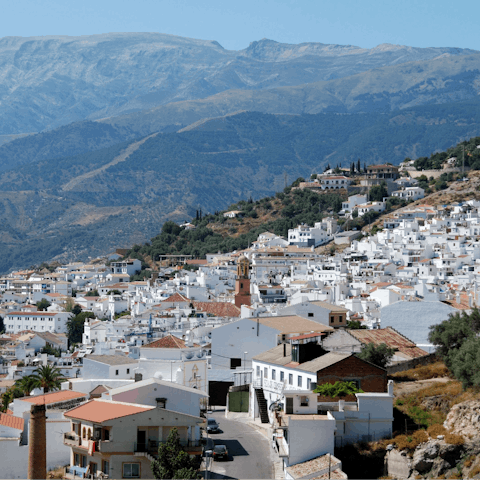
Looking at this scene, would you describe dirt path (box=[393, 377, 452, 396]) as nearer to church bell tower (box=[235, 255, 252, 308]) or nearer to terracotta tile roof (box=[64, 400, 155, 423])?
terracotta tile roof (box=[64, 400, 155, 423])

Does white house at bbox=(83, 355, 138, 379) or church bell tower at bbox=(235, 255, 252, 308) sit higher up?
church bell tower at bbox=(235, 255, 252, 308)

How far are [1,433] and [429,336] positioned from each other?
20762 mm

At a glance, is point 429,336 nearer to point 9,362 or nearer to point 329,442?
point 329,442

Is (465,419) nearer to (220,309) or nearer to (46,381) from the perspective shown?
(46,381)

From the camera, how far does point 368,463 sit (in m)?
31.8

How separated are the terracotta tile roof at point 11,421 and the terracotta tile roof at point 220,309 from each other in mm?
32245

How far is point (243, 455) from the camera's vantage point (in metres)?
32.7

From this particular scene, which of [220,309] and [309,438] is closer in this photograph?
[309,438]

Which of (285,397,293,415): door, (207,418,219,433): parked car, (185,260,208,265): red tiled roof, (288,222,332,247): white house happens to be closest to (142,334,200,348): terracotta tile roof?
(207,418,219,433): parked car

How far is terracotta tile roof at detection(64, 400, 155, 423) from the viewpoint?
101 ft

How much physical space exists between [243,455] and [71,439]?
6.04 m

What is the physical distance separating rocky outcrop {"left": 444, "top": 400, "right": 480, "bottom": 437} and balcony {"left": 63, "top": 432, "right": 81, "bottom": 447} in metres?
13.0

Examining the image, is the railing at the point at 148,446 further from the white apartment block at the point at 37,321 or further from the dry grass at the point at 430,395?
the white apartment block at the point at 37,321

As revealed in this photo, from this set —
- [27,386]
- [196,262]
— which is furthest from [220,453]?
[196,262]
